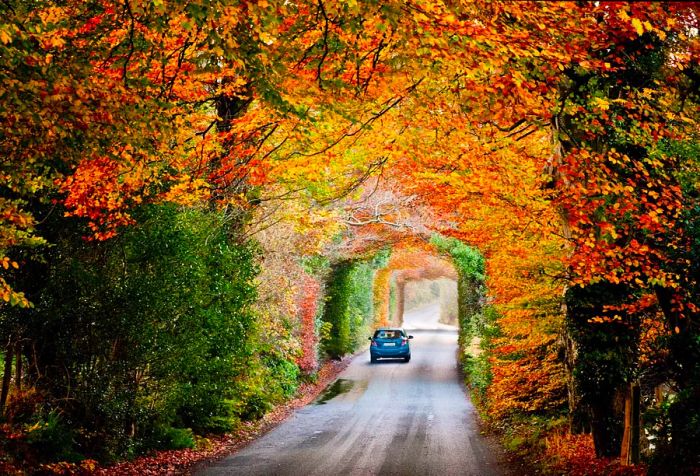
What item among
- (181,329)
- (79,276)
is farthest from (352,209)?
(79,276)

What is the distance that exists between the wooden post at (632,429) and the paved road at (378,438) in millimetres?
2821

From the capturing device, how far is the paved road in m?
12.0

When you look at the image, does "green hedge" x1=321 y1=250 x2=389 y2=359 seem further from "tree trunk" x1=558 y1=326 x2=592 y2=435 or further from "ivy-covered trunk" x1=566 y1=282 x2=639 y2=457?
"ivy-covered trunk" x1=566 y1=282 x2=639 y2=457

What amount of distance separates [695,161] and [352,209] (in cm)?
1665

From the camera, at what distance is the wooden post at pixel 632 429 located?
30.1ft

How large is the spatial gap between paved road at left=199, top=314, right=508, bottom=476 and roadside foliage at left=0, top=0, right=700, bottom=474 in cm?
128

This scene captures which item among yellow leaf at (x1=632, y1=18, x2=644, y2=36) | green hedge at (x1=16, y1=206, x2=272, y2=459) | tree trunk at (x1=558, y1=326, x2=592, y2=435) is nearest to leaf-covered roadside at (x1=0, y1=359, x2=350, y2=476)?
green hedge at (x1=16, y1=206, x2=272, y2=459)

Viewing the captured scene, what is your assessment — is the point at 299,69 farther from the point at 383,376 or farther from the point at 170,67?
the point at 383,376

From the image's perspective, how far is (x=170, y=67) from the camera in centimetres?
1151

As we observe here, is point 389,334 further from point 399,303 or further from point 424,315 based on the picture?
point 424,315

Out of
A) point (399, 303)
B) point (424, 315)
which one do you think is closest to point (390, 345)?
point (399, 303)

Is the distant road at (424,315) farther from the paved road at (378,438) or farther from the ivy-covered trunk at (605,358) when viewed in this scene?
the ivy-covered trunk at (605,358)

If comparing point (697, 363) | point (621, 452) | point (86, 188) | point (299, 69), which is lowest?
point (621, 452)

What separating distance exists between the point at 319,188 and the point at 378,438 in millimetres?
6451
